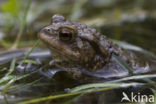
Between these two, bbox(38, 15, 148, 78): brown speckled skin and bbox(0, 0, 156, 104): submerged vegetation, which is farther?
bbox(38, 15, 148, 78): brown speckled skin

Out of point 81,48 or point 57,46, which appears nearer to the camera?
point 57,46

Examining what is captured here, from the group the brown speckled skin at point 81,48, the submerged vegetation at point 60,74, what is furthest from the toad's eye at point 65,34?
the submerged vegetation at point 60,74

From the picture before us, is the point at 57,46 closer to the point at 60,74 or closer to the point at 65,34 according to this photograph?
the point at 65,34

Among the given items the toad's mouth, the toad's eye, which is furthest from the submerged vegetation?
the toad's eye

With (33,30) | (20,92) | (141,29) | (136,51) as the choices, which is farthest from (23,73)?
(141,29)

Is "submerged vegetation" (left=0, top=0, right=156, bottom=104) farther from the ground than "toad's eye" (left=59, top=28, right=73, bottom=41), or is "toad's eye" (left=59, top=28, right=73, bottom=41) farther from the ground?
"toad's eye" (left=59, top=28, right=73, bottom=41)

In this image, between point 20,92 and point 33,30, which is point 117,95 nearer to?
point 20,92

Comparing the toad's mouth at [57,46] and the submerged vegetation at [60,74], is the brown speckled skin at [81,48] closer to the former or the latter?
the toad's mouth at [57,46]

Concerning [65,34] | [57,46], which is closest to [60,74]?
[57,46]

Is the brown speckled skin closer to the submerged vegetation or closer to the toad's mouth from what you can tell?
the toad's mouth
